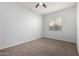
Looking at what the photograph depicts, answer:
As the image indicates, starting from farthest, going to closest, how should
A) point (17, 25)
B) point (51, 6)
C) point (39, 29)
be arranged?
point (17, 25), point (39, 29), point (51, 6)

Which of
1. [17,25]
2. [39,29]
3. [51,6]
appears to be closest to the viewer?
[51,6]

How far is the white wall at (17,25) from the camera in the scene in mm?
2414

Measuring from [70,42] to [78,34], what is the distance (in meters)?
0.36

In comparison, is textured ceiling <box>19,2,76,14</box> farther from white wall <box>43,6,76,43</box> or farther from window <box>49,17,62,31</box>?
window <box>49,17,62,31</box>

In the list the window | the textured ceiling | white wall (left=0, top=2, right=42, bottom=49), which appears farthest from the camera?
white wall (left=0, top=2, right=42, bottom=49)

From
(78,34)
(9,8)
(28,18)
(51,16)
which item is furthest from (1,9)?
(78,34)

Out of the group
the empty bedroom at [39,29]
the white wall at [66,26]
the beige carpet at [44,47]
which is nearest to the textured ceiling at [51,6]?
the empty bedroom at [39,29]

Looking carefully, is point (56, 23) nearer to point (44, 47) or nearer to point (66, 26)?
point (66, 26)

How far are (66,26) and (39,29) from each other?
0.82 metres

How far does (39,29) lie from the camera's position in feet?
7.77

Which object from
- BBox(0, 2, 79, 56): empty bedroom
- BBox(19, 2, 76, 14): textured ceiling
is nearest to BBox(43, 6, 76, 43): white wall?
BBox(0, 2, 79, 56): empty bedroom

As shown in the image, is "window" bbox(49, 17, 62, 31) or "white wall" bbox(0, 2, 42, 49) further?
"white wall" bbox(0, 2, 42, 49)

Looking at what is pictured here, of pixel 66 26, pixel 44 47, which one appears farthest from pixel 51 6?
pixel 44 47

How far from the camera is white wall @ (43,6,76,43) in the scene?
2.08 metres
